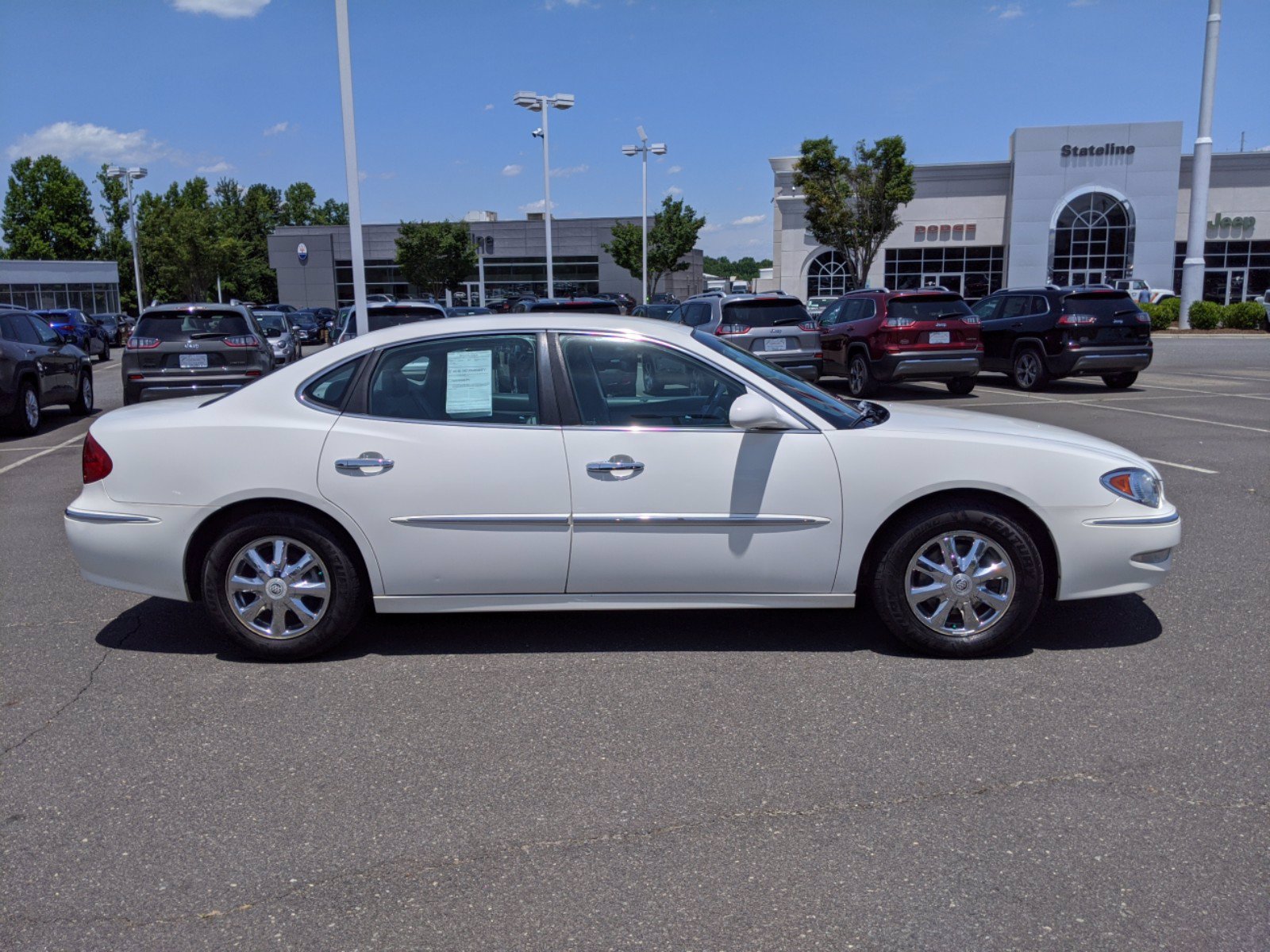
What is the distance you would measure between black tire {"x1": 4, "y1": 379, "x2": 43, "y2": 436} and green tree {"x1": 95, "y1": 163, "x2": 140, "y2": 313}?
2951 inches

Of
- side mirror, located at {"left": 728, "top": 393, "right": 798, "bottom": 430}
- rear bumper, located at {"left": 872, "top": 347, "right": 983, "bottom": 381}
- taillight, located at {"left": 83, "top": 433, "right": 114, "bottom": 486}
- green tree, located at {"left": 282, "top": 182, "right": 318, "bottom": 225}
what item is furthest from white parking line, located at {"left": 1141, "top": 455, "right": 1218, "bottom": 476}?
green tree, located at {"left": 282, "top": 182, "right": 318, "bottom": 225}

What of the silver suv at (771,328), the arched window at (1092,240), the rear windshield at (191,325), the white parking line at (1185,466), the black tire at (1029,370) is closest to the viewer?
the white parking line at (1185,466)

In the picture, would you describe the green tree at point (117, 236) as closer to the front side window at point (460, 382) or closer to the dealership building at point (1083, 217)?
the dealership building at point (1083, 217)

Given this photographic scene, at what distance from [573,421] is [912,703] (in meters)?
1.88

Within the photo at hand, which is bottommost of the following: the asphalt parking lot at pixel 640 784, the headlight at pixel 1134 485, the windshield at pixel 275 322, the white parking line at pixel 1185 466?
the asphalt parking lot at pixel 640 784

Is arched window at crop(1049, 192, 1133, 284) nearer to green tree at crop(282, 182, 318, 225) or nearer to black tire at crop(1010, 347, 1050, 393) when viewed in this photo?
black tire at crop(1010, 347, 1050, 393)

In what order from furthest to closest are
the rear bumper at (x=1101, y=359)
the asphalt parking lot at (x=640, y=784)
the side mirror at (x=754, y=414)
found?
the rear bumper at (x=1101, y=359) < the side mirror at (x=754, y=414) < the asphalt parking lot at (x=640, y=784)

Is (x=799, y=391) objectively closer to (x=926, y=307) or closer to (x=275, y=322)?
(x=926, y=307)

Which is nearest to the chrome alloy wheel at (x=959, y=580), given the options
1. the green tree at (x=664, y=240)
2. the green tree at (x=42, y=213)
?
the green tree at (x=664, y=240)

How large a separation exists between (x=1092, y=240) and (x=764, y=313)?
127ft

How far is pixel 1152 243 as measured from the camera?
47125 mm

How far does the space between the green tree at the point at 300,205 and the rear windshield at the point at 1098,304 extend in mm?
117111

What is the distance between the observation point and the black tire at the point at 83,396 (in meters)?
15.4

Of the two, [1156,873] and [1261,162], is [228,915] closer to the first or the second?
[1156,873]
